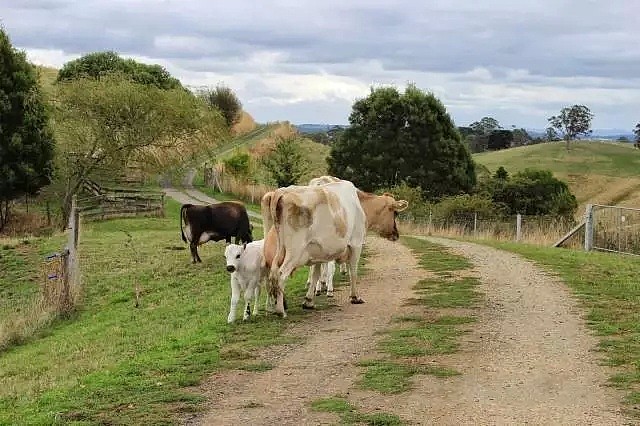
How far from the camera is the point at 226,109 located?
302 ft

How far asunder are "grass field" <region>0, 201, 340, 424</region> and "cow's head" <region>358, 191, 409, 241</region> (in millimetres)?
1857

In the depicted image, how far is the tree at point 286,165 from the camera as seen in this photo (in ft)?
182

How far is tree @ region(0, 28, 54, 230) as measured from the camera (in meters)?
38.7

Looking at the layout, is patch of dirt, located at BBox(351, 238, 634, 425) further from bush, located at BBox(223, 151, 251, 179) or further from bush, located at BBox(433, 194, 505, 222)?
bush, located at BBox(223, 151, 251, 179)

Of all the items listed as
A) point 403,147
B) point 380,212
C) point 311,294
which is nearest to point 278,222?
point 311,294

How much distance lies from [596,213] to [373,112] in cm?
3091

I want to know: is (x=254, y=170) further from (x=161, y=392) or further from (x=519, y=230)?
(x=161, y=392)

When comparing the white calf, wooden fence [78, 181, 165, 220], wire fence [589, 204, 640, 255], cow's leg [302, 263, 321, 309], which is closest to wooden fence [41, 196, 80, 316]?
the white calf

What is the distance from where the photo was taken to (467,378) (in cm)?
876

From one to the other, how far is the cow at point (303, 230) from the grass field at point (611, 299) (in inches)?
155

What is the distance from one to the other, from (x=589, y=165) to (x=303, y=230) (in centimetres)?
8071

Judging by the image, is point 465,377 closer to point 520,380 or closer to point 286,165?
point 520,380

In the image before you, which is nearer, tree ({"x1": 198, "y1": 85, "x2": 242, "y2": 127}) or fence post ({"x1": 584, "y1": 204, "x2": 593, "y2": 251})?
fence post ({"x1": 584, "y1": 204, "x2": 593, "y2": 251})

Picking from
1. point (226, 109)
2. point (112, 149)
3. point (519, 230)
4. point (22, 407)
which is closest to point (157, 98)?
point (112, 149)
